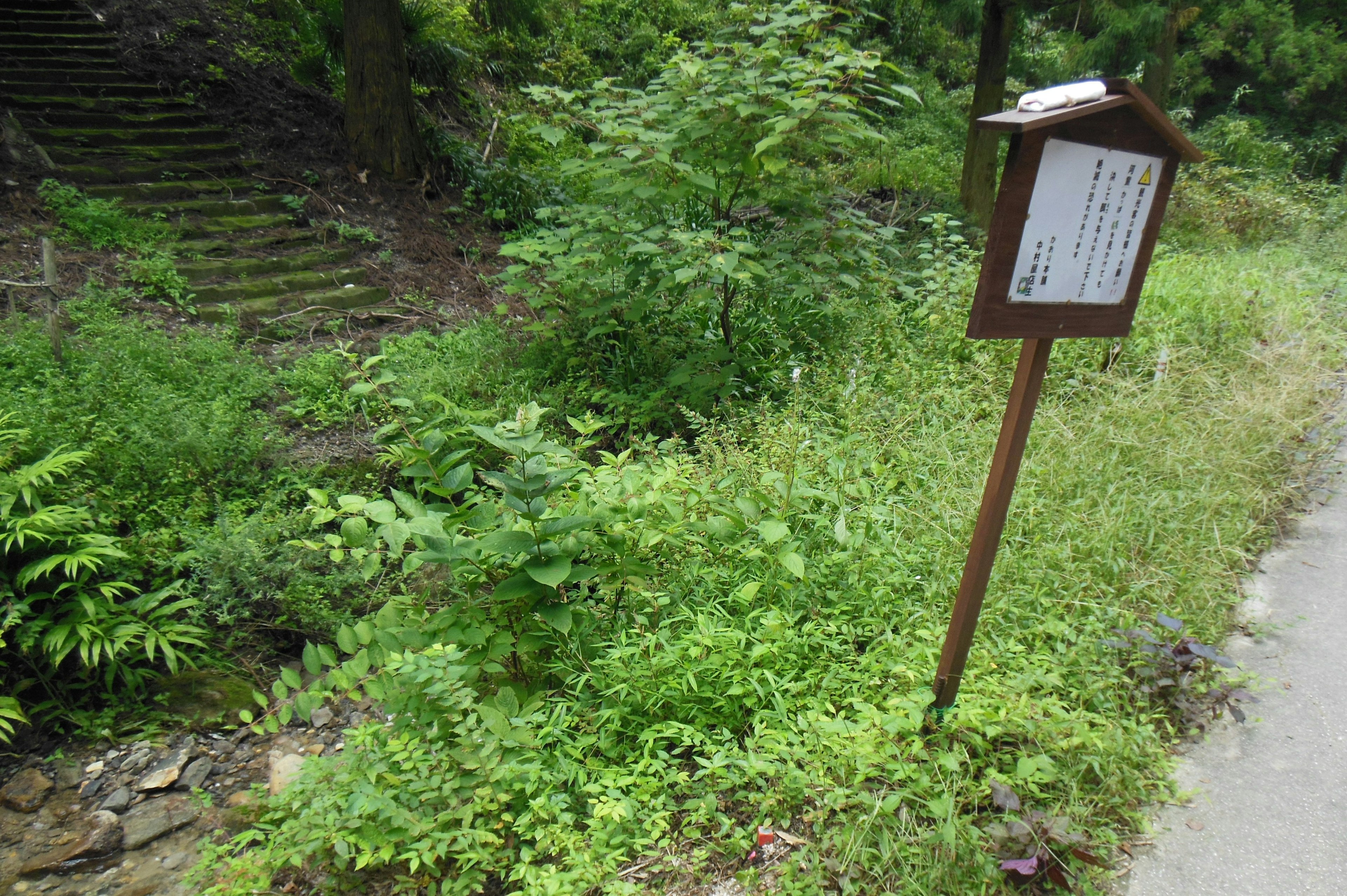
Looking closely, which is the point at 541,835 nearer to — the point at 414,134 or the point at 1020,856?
the point at 1020,856

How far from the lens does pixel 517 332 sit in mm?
6113

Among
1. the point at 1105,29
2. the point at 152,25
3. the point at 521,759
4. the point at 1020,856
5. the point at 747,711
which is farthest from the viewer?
the point at 1105,29

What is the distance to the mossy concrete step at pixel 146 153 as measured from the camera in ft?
22.9

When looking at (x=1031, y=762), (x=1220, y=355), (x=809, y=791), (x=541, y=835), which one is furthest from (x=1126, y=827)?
(x=1220, y=355)

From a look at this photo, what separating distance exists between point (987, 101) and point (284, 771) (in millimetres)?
8845

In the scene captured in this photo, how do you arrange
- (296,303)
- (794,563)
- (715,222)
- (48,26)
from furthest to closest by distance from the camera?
(48,26) → (296,303) → (715,222) → (794,563)

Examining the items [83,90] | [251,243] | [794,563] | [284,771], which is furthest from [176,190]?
[794,563]

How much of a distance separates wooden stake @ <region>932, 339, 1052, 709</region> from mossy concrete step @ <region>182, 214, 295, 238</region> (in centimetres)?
703

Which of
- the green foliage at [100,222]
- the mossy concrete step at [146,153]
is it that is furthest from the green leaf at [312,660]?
the mossy concrete step at [146,153]

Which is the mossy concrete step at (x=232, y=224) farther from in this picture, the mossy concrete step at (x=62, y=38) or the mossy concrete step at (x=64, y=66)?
the mossy concrete step at (x=62, y=38)

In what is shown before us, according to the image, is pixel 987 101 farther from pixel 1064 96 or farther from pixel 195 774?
pixel 195 774

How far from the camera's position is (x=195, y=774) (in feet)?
11.2

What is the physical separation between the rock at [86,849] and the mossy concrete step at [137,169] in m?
6.02

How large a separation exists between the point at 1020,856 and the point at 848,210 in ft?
14.1
